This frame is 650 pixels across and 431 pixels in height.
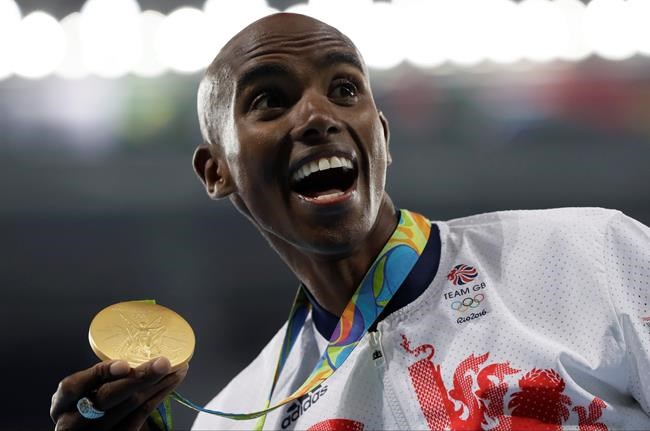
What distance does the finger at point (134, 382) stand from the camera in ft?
5.63

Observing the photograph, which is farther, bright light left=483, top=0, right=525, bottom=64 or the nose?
bright light left=483, top=0, right=525, bottom=64

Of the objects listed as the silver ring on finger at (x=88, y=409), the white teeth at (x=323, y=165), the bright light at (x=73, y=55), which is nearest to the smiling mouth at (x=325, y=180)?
the white teeth at (x=323, y=165)

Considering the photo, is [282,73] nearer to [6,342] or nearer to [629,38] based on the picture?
[629,38]

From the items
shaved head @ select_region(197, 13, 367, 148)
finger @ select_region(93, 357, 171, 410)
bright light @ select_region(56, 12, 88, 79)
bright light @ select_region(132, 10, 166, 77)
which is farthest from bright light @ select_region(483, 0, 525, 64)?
finger @ select_region(93, 357, 171, 410)

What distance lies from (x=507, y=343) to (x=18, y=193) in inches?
202

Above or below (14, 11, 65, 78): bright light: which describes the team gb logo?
below

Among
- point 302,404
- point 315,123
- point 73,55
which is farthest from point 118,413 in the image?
point 73,55

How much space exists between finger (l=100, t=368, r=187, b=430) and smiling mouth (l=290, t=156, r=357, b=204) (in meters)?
0.50

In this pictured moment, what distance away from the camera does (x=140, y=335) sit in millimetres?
1975

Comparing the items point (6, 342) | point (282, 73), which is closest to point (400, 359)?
point (282, 73)

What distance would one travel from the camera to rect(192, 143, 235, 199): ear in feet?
7.74

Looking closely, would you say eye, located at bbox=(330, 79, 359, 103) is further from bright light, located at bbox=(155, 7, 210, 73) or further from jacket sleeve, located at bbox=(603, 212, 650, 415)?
bright light, located at bbox=(155, 7, 210, 73)

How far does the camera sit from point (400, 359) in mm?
2012

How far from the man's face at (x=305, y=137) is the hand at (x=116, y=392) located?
0.46 metres
